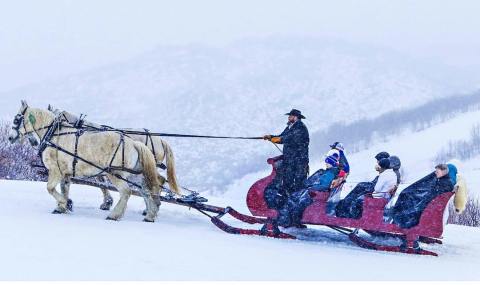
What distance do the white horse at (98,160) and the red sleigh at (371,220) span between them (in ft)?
5.89

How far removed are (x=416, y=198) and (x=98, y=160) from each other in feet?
16.3

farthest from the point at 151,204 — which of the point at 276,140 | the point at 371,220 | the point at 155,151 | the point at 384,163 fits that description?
the point at 384,163

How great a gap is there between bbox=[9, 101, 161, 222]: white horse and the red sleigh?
1.79 meters

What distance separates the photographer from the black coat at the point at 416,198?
7781 mm

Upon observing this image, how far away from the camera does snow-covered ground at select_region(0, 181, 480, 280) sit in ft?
18.6

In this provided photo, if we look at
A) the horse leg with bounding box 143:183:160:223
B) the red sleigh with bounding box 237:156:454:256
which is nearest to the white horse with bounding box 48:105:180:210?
the horse leg with bounding box 143:183:160:223

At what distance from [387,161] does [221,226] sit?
2701mm

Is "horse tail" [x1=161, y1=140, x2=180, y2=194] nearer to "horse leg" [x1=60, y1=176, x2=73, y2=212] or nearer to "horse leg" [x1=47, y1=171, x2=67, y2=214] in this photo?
"horse leg" [x1=60, y1=176, x2=73, y2=212]

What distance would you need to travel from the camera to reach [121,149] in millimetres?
9367

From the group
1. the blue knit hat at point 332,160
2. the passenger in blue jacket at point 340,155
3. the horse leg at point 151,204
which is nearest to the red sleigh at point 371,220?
the blue knit hat at point 332,160

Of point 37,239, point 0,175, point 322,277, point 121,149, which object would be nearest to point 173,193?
point 121,149

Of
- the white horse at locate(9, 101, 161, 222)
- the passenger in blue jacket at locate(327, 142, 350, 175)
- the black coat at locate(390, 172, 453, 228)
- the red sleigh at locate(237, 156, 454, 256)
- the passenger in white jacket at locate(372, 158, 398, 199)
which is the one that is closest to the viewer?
the red sleigh at locate(237, 156, 454, 256)
